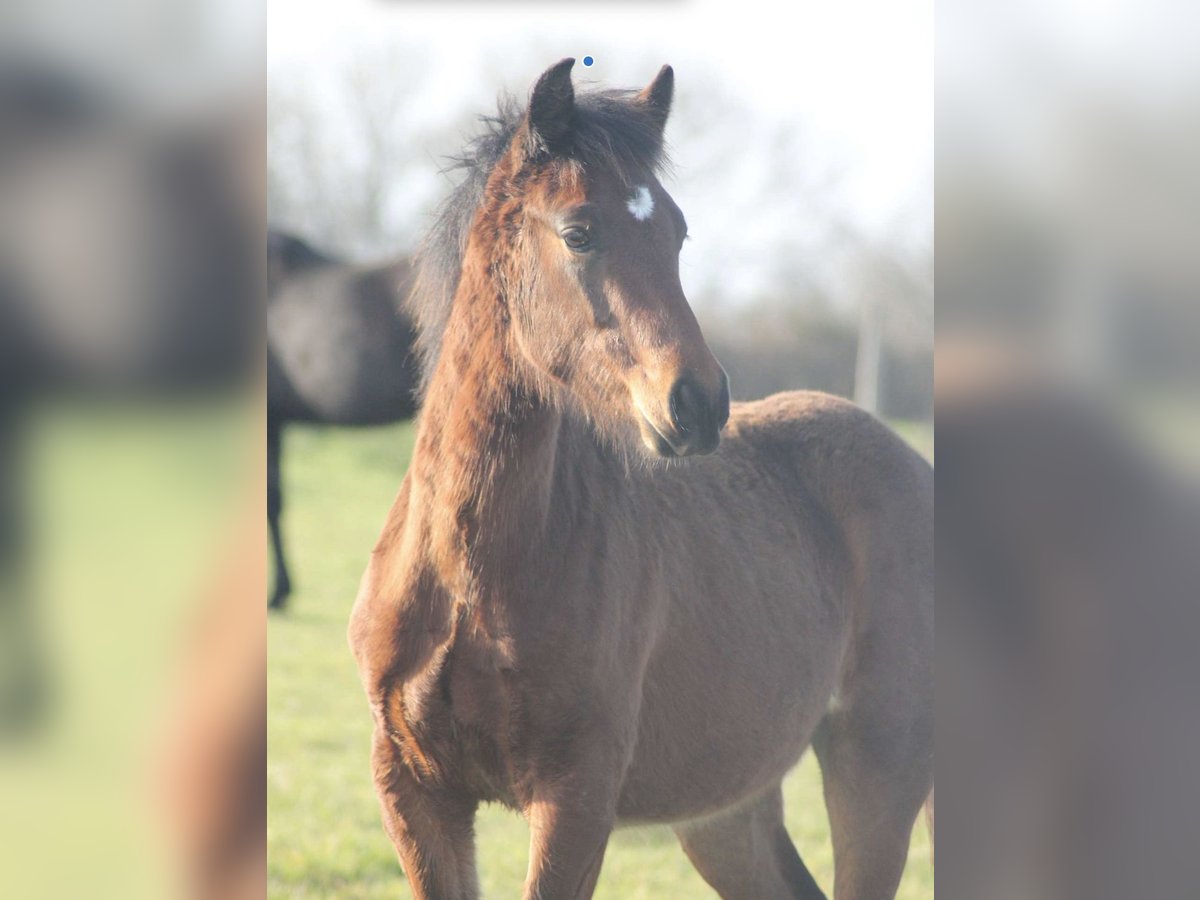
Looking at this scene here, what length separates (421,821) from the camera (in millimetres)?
2062

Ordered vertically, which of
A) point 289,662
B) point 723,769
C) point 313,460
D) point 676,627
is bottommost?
point 289,662

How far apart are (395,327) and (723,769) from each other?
7.30 ft

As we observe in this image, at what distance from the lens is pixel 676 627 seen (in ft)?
7.95

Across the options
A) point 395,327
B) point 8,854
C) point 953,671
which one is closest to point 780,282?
point 395,327

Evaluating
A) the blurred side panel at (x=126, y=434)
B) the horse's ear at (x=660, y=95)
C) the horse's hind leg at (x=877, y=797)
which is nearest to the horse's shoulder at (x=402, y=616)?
the horse's ear at (x=660, y=95)

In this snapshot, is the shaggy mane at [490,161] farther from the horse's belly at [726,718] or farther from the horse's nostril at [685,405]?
the horse's belly at [726,718]

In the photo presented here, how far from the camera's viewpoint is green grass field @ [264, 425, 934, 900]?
326cm

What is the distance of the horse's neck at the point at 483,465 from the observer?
2002mm

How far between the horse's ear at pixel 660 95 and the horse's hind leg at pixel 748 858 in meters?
1.86

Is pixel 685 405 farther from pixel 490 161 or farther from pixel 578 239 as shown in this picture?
pixel 490 161

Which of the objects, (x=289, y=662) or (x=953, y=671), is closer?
(x=953, y=671)

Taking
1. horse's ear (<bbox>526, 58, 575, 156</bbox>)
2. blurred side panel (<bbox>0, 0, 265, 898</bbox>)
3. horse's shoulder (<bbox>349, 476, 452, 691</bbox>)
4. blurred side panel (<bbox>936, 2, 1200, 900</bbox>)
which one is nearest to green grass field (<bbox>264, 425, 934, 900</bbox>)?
horse's shoulder (<bbox>349, 476, 452, 691</bbox>)

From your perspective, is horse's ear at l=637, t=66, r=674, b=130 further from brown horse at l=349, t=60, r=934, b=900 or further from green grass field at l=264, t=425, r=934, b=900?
green grass field at l=264, t=425, r=934, b=900

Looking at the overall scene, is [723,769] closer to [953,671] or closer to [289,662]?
[953,671]
